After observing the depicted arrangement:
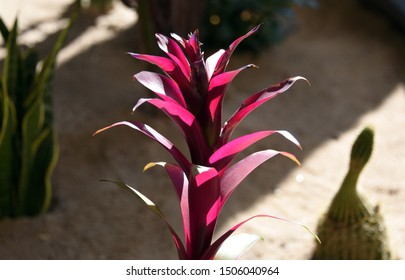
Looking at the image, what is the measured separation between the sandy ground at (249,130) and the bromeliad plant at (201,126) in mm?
1507

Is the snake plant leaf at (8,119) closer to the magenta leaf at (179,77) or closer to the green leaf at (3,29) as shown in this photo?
the green leaf at (3,29)

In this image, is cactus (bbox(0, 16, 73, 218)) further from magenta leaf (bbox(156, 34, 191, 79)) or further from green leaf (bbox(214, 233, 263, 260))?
green leaf (bbox(214, 233, 263, 260))

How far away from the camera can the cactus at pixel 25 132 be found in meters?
3.11

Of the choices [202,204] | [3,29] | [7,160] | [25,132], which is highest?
[202,204]

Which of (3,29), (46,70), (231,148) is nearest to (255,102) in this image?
(231,148)

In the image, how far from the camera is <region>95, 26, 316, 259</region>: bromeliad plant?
6.05 feet

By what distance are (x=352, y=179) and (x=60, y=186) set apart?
144 centimetres

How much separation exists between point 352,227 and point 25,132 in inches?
55.6

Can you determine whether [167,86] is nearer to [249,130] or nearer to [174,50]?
[174,50]

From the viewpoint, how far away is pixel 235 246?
6.62ft

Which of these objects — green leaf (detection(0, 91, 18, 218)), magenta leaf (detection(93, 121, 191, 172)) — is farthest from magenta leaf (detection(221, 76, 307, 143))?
green leaf (detection(0, 91, 18, 218))

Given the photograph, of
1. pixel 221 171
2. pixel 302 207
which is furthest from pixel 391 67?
pixel 221 171

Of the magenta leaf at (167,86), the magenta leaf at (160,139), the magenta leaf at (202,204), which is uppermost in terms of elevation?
the magenta leaf at (167,86)

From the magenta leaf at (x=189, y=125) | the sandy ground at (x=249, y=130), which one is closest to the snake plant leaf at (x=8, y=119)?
the sandy ground at (x=249, y=130)
